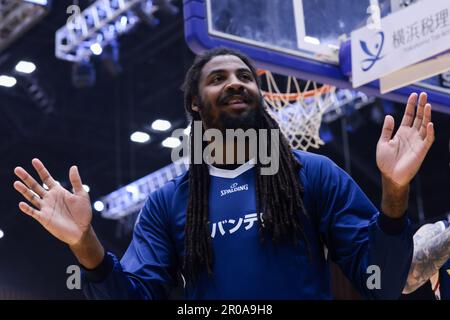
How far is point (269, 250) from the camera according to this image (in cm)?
224

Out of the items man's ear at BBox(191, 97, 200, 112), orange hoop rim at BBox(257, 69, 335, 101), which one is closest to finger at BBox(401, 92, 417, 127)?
man's ear at BBox(191, 97, 200, 112)

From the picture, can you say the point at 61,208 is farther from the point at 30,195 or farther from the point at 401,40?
the point at 401,40

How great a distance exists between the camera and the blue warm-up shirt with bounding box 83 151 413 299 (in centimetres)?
214

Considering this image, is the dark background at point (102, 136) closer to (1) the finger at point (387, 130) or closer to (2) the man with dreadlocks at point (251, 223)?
(2) the man with dreadlocks at point (251, 223)

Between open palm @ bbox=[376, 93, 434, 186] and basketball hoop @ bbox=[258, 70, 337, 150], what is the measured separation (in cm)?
333

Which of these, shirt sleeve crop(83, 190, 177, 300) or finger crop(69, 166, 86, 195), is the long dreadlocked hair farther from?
finger crop(69, 166, 86, 195)

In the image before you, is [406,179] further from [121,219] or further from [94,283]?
[121,219]

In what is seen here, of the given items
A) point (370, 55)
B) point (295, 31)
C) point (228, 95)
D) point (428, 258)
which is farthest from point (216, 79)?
point (370, 55)

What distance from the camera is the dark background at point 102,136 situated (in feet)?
38.8

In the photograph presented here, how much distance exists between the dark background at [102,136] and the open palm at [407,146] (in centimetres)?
898

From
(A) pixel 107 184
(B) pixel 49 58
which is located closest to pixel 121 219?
(A) pixel 107 184

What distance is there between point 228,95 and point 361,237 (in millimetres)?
599

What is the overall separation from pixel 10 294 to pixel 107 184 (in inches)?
97.0

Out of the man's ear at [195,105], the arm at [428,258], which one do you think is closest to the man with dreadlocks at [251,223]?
the man's ear at [195,105]
